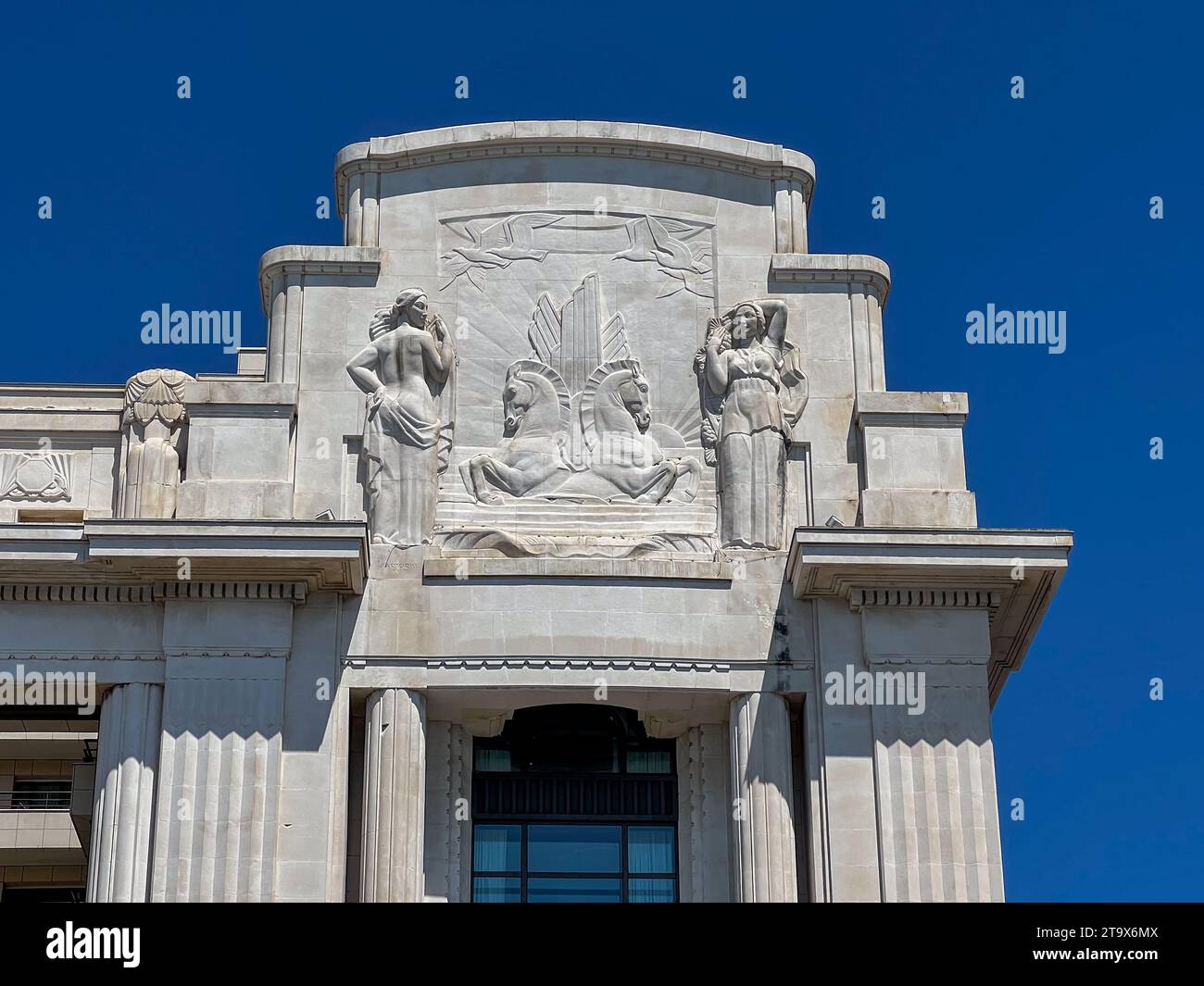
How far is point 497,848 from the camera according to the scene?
3547 centimetres

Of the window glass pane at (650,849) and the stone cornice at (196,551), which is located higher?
the stone cornice at (196,551)

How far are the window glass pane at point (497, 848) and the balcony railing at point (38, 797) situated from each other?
1934 centimetres

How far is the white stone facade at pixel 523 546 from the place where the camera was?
34031 mm

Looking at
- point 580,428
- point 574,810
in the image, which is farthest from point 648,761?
point 580,428

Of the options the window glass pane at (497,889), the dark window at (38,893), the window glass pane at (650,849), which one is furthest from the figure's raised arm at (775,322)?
the dark window at (38,893)

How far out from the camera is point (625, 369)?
122 feet

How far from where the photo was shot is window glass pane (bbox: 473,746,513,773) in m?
36.1

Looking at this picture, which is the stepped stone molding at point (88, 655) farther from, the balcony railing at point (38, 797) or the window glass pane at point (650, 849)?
the balcony railing at point (38, 797)

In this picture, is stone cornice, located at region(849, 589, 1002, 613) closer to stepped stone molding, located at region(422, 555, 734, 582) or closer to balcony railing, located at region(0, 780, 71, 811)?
stepped stone molding, located at region(422, 555, 734, 582)

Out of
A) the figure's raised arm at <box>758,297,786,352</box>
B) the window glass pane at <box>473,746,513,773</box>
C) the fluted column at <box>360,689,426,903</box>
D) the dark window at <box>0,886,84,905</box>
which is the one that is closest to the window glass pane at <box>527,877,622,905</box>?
the window glass pane at <box>473,746,513,773</box>

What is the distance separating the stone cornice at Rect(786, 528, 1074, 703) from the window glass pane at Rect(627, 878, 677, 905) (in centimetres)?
453

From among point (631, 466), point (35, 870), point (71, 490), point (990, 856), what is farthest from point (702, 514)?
point (35, 870)

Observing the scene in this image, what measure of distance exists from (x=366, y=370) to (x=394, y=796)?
6731 mm
